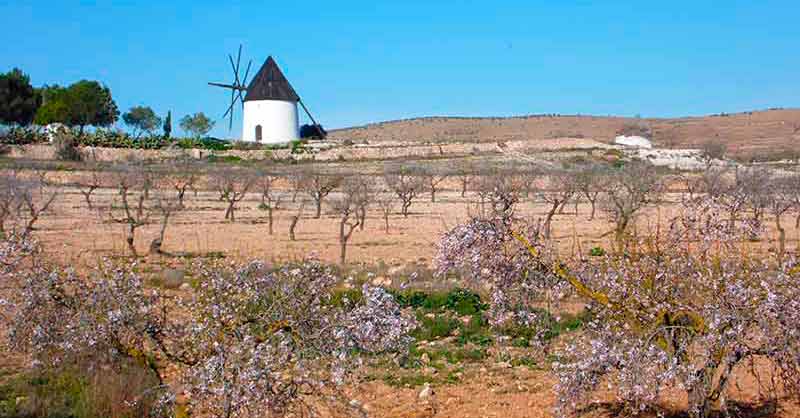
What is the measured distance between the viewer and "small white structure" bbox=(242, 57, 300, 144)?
68000 mm

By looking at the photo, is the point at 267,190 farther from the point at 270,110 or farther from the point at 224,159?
the point at 270,110

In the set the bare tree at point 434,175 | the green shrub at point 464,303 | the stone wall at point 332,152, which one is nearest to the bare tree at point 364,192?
the bare tree at point 434,175

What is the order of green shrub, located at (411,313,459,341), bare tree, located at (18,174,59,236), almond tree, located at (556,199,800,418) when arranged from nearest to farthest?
1. almond tree, located at (556,199,800,418)
2. green shrub, located at (411,313,459,341)
3. bare tree, located at (18,174,59,236)

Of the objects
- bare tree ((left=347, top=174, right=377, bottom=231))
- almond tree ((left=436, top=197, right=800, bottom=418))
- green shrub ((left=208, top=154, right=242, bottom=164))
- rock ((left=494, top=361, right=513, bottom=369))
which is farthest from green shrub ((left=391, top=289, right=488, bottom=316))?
green shrub ((left=208, top=154, right=242, bottom=164))

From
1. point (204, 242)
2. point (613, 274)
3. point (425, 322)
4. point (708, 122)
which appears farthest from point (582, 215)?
point (708, 122)

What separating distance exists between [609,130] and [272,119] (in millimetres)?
59435

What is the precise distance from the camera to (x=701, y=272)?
684 centimetres

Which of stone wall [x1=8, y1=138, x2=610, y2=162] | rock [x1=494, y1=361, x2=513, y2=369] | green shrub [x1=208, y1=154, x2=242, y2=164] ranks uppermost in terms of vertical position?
stone wall [x1=8, y1=138, x2=610, y2=162]

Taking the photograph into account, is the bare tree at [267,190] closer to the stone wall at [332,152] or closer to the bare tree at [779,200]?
the stone wall at [332,152]

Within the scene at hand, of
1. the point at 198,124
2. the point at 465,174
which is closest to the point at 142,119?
the point at 198,124

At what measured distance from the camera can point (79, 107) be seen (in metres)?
71.4

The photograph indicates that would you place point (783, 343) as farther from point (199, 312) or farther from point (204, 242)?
point (204, 242)

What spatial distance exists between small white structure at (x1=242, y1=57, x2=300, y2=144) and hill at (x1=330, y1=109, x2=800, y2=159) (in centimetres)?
1870

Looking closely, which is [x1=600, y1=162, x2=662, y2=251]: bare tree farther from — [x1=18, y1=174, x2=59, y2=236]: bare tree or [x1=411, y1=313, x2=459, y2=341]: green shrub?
[x1=18, y1=174, x2=59, y2=236]: bare tree
